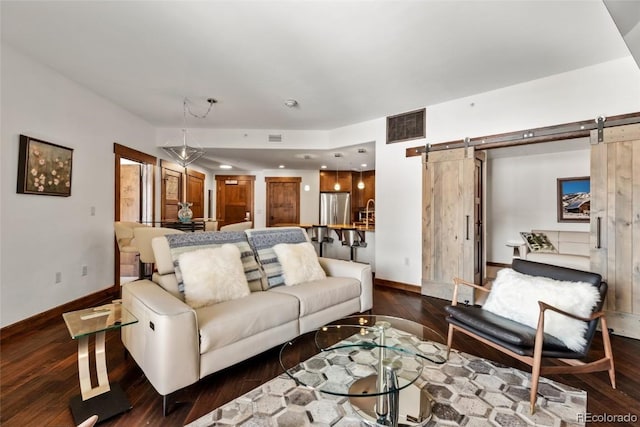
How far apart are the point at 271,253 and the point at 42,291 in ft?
8.15

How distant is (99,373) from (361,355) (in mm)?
1659

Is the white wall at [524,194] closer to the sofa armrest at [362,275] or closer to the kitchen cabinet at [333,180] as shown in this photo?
the kitchen cabinet at [333,180]

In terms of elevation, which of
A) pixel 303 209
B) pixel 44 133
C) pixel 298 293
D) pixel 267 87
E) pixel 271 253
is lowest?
pixel 298 293

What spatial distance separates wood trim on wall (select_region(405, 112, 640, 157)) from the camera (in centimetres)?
293

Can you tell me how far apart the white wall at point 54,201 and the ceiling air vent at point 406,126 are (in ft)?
13.4

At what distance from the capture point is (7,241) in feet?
9.09

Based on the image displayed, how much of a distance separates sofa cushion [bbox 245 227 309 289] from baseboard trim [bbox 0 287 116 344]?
2321 millimetres

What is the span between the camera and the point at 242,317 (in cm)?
204

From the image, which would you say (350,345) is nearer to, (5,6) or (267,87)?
(267,87)

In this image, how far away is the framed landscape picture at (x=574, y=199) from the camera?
18.3 feet

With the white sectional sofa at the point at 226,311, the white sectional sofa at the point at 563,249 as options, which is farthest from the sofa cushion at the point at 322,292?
the white sectional sofa at the point at 563,249

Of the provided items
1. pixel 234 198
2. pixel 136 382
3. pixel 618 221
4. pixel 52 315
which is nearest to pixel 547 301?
pixel 618 221

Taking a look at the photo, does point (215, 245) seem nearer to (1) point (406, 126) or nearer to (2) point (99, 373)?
(2) point (99, 373)

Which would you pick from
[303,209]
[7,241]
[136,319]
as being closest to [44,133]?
[7,241]
